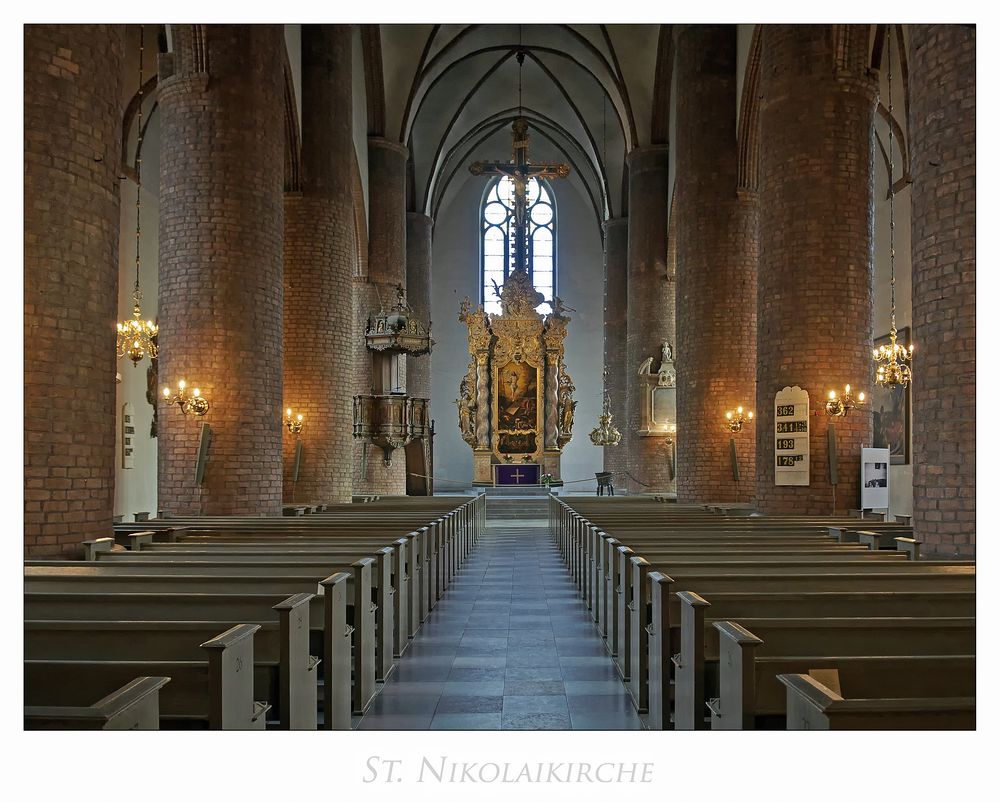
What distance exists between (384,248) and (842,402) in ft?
46.1

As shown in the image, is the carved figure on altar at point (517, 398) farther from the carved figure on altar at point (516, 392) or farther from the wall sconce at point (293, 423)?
the wall sconce at point (293, 423)

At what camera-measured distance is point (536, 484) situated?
27531 millimetres

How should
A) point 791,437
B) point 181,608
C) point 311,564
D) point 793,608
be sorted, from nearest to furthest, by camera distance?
point 181,608, point 793,608, point 311,564, point 791,437

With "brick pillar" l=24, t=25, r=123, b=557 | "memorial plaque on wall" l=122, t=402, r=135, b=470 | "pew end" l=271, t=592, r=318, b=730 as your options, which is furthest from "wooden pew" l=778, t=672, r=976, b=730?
"memorial plaque on wall" l=122, t=402, r=135, b=470

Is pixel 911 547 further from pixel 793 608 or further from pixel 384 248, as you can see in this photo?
pixel 384 248

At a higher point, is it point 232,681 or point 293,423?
point 293,423

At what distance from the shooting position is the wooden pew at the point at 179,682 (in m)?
3.06

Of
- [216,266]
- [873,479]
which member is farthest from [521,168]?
[873,479]

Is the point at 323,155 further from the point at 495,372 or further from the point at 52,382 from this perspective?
the point at 495,372

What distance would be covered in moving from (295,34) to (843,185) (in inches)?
389

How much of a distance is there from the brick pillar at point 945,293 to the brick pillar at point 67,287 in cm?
659

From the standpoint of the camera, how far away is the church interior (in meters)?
3.89

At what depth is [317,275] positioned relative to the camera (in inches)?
656

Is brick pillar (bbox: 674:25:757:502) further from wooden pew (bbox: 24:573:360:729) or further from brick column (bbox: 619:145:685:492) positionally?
wooden pew (bbox: 24:573:360:729)
